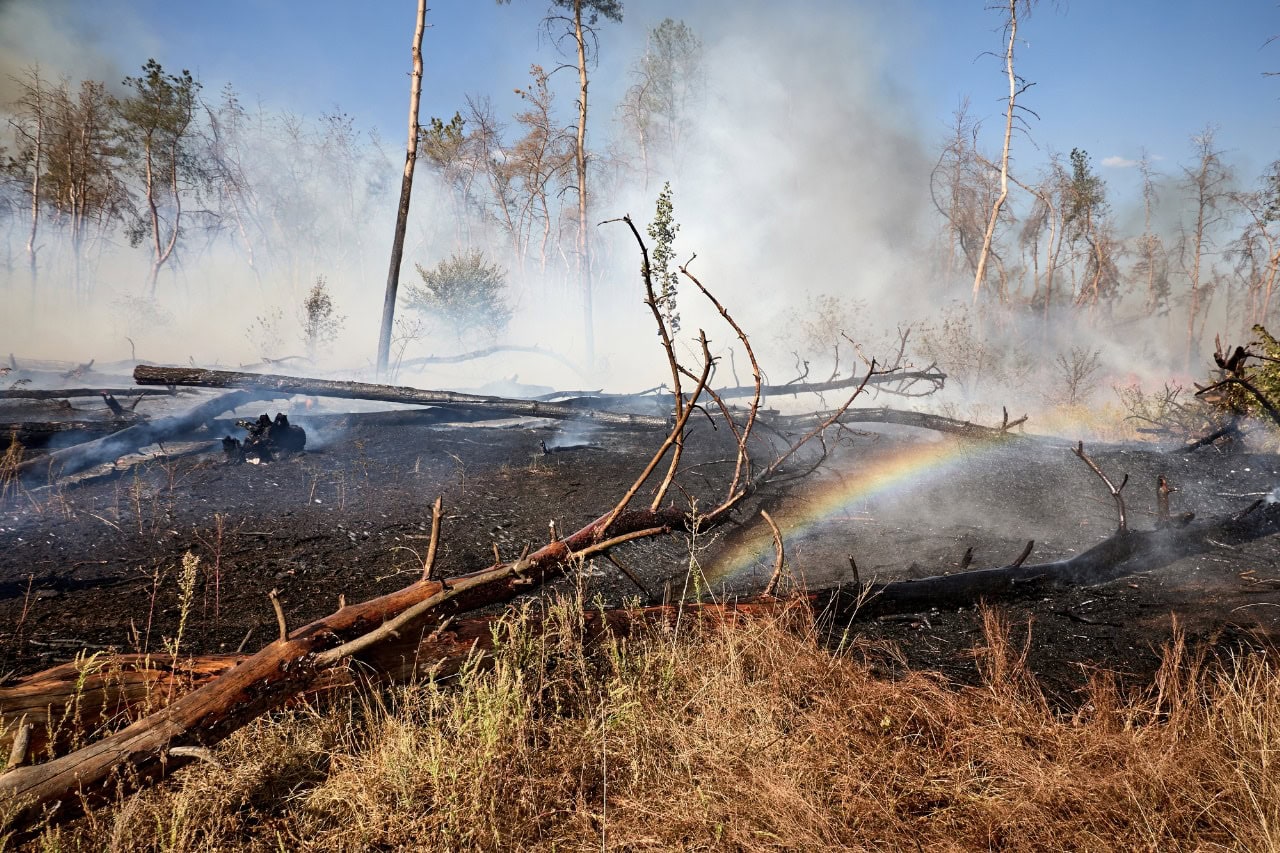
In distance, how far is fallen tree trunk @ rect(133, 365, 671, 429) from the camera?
717 cm

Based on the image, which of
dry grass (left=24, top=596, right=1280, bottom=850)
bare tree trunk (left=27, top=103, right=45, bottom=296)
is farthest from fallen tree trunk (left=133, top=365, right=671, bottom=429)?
bare tree trunk (left=27, top=103, right=45, bottom=296)

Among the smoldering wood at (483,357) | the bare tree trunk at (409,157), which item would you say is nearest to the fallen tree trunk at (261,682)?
the bare tree trunk at (409,157)

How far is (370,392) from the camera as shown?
819cm

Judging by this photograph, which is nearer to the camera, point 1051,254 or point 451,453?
point 451,453

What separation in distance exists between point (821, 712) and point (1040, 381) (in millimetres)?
21212

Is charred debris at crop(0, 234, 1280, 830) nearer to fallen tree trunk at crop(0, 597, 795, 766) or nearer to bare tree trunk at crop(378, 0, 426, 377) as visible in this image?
fallen tree trunk at crop(0, 597, 795, 766)

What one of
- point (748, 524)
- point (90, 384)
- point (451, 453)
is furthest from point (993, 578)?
point (90, 384)

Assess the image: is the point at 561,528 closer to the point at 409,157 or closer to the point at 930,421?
the point at 930,421

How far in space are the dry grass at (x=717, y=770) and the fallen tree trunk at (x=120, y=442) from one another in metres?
5.52

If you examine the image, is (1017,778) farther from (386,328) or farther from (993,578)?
(386,328)

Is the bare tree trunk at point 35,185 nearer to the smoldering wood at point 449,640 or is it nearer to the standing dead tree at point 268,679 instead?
the smoldering wood at point 449,640

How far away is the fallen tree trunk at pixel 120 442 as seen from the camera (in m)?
5.82

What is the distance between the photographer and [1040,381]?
19547mm

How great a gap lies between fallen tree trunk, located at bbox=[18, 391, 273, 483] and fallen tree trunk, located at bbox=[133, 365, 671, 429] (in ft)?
1.19
